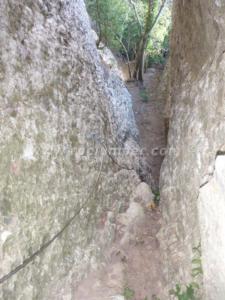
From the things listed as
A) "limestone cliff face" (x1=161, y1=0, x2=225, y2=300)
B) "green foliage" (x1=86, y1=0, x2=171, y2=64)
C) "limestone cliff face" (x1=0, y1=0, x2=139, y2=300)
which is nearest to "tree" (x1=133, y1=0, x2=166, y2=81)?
"green foliage" (x1=86, y1=0, x2=171, y2=64)

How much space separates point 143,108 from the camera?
10406 mm

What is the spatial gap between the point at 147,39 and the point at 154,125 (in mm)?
4097

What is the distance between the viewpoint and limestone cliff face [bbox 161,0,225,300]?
285 centimetres

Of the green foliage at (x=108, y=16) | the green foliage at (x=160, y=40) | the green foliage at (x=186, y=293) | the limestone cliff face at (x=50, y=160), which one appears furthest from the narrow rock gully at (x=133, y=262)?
the green foliage at (x=160, y=40)

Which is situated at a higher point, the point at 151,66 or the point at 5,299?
the point at 151,66

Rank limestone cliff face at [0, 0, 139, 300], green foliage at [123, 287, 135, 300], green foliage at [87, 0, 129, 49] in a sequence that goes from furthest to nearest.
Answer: green foliage at [87, 0, 129, 49] < green foliage at [123, 287, 135, 300] < limestone cliff face at [0, 0, 139, 300]

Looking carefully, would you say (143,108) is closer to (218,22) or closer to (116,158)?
(116,158)

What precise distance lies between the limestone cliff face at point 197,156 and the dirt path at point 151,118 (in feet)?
5.72

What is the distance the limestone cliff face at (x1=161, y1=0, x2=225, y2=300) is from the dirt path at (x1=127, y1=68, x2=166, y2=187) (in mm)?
1745

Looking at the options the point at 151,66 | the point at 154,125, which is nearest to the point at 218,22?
the point at 154,125

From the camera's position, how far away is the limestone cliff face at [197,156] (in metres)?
2.85
